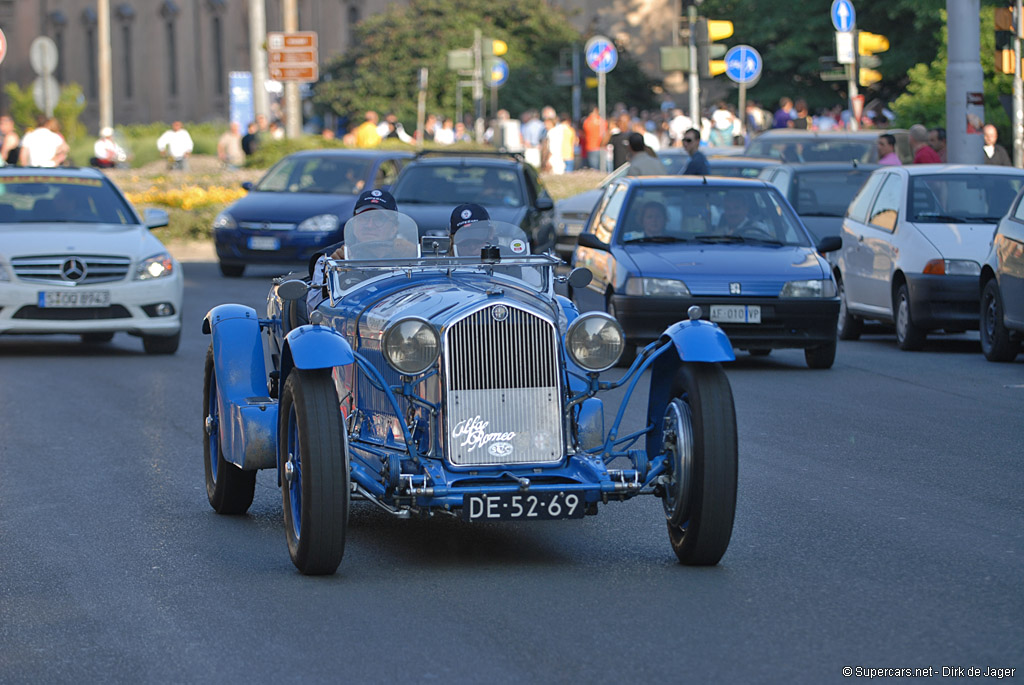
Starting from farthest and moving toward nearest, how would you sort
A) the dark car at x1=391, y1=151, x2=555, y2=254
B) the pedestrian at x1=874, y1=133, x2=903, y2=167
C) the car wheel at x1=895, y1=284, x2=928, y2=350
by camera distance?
the dark car at x1=391, y1=151, x2=555, y2=254 < the pedestrian at x1=874, y1=133, x2=903, y2=167 < the car wheel at x1=895, y1=284, x2=928, y2=350

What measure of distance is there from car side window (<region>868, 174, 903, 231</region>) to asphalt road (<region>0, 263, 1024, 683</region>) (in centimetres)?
588

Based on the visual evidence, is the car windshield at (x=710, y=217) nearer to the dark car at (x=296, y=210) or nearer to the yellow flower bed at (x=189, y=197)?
the dark car at (x=296, y=210)

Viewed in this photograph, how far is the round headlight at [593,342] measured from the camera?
7.23 metres

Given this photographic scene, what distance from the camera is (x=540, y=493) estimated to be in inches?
272

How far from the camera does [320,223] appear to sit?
979 inches

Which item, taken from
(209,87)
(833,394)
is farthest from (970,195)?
(209,87)

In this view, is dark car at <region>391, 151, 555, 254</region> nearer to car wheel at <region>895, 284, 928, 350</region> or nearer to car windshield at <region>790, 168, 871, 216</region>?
car windshield at <region>790, 168, 871, 216</region>

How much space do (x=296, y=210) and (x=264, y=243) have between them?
25.5 inches

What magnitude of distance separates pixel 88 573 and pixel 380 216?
2266 millimetres

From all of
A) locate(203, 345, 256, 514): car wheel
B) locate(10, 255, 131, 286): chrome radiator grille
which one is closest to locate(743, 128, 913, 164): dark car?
locate(10, 255, 131, 286): chrome radiator grille

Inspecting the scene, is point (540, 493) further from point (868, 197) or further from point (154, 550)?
point (868, 197)

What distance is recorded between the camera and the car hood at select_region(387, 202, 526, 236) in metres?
21.4

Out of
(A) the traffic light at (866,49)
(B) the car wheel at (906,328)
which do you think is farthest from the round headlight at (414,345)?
(A) the traffic light at (866,49)

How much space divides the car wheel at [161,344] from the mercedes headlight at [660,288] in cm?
427
